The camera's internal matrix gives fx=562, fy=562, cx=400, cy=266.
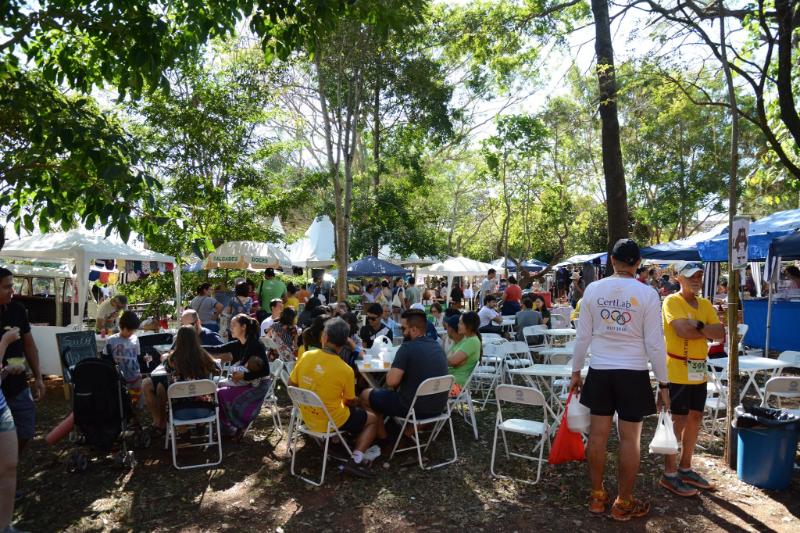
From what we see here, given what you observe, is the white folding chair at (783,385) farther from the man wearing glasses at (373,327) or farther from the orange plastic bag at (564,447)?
the man wearing glasses at (373,327)

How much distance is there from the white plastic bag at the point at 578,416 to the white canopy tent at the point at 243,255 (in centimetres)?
798

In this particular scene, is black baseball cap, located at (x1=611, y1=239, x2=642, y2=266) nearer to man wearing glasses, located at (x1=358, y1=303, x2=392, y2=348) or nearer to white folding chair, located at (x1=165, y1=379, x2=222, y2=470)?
white folding chair, located at (x1=165, y1=379, x2=222, y2=470)

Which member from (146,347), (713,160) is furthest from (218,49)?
(713,160)

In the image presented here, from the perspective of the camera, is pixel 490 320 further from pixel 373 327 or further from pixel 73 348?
pixel 73 348

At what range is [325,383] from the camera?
4.18m

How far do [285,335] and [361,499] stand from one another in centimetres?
301

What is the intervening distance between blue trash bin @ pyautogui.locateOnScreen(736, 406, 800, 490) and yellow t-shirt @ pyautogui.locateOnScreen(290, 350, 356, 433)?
285 cm

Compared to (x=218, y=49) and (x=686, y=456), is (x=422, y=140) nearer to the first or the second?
(x=218, y=49)

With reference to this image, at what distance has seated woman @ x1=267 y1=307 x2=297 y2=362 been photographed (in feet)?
21.4

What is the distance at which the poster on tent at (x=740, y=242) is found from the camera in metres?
4.17

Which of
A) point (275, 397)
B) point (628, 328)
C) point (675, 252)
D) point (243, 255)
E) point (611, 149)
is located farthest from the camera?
point (675, 252)

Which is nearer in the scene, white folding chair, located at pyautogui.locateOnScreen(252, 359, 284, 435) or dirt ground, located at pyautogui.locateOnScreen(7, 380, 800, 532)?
dirt ground, located at pyautogui.locateOnScreen(7, 380, 800, 532)

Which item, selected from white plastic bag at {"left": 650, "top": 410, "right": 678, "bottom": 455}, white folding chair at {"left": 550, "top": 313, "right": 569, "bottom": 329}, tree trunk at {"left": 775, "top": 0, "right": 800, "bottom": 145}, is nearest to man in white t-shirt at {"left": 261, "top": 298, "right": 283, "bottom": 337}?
white plastic bag at {"left": 650, "top": 410, "right": 678, "bottom": 455}

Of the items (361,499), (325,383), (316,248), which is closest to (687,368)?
(361,499)
